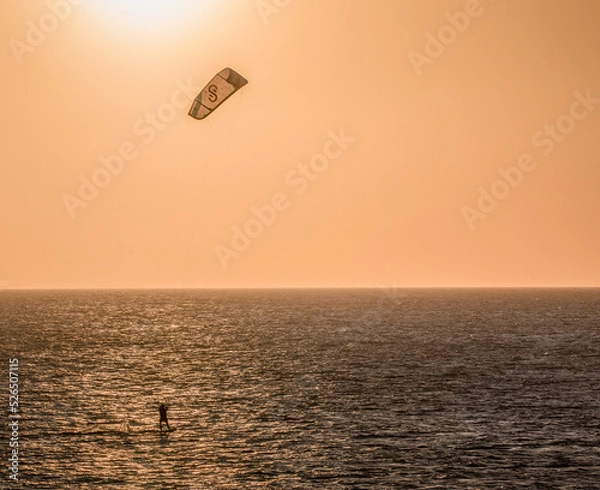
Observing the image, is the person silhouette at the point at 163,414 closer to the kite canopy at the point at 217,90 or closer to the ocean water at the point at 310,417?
the ocean water at the point at 310,417

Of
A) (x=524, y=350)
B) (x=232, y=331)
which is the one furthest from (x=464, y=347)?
(x=232, y=331)

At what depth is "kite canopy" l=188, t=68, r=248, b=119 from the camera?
6444 cm

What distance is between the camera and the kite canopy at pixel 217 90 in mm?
64438

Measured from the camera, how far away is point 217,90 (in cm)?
6550

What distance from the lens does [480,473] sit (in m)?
50.6

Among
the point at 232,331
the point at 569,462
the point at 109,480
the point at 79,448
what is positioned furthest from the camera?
the point at 232,331

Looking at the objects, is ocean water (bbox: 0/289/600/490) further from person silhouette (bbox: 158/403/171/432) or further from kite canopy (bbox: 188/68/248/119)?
kite canopy (bbox: 188/68/248/119)

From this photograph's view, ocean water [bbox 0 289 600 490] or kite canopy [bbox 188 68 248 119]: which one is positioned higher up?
kite canopy [bbox 188 68 248 119]

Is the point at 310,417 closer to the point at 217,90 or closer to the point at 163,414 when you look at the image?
the point at 163,414

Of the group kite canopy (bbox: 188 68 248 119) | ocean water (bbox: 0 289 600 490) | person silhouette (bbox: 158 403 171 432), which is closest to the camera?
ocean water (bbox: 0 289 600 490)

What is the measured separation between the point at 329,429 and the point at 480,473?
15240 mm

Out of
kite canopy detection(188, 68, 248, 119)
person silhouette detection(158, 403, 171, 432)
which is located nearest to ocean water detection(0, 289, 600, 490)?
person silhouette detection(158, 403, 171, 432)

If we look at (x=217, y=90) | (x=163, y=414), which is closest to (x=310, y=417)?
(x=163, y=414)

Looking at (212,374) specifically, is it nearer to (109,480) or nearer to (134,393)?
(134,393)
